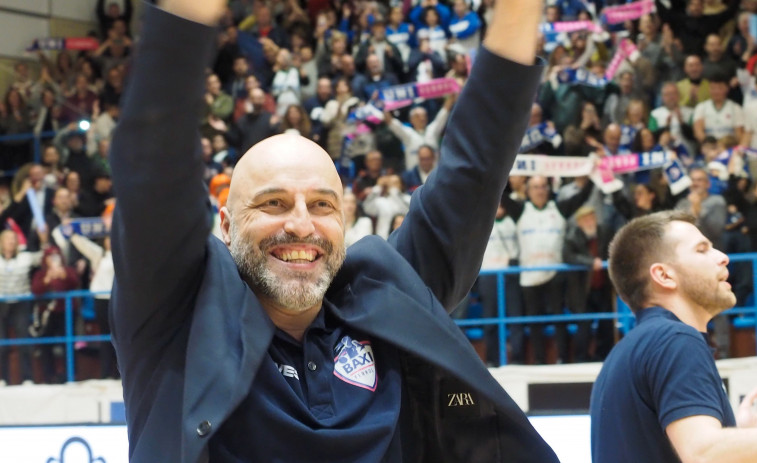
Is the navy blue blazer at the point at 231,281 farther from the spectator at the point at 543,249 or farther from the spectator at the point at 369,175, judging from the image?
the spectator at the point at 369,175

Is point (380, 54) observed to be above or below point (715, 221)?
above

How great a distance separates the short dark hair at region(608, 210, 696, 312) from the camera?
3.29 m

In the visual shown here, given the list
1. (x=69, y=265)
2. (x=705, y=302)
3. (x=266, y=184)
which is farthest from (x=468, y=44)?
(x=266, y=184)

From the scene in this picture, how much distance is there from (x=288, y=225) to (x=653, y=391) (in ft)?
4.55

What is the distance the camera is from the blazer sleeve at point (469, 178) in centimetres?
189

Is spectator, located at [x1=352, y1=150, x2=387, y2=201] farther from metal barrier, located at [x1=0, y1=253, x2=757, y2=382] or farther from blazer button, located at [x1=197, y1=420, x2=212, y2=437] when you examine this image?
blazer button, located at [x1=197, y1=420, x2=212, y2=437]

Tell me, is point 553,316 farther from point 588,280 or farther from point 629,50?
point 629,50

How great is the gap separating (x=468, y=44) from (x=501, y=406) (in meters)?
10.0

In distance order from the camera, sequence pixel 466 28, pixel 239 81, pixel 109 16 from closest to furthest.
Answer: pixel 466 28 < pixel 239 81 < pixel 109 16

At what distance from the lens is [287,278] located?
1850 millimetres

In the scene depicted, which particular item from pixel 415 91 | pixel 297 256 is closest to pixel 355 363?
pixel 297 256

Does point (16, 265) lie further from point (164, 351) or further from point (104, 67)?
point (164, 351)

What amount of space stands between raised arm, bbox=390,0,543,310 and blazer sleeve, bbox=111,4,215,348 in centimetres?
47

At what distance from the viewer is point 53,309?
31.7ft
